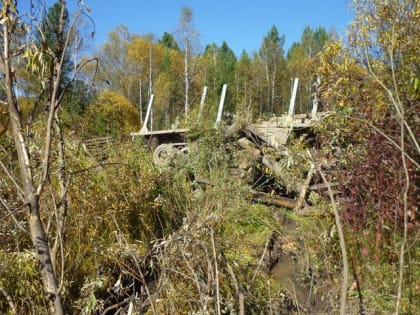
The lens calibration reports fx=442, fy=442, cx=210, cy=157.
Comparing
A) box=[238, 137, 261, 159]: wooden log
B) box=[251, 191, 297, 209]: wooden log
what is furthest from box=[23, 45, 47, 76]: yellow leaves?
box=[238, 137, 261, 159]: wooden log

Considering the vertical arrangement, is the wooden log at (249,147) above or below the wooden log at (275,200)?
above

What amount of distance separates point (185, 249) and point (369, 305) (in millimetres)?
1755

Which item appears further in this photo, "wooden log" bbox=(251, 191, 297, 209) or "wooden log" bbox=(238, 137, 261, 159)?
"wooden log" bbox=(238, 137, 261, 159)

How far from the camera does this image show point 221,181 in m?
6.33

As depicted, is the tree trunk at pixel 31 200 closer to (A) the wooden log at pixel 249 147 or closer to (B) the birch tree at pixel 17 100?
(B) the birch tree at pixel 17 100

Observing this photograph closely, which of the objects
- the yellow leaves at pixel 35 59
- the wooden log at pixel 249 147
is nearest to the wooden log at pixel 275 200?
the wooden log at pixel 249 147

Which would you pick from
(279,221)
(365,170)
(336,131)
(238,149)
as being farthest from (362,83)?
(238,149)

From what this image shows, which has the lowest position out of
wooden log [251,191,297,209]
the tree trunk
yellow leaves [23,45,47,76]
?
wooden log [251,191,297,209]

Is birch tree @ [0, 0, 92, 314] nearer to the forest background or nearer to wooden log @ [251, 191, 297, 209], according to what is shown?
the forest background

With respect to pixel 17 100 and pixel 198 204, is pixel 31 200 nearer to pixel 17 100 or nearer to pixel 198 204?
pixel 17 100

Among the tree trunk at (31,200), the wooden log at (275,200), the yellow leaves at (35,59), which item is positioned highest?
the yellow leaves at (35,59)

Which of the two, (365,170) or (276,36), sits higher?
(276,36)

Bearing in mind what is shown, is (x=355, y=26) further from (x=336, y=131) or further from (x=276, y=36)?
(x=276, y=36)

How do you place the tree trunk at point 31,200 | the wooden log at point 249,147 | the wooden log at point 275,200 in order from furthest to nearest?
the wooden log at point 249,147
the wooden log at point 275,200
the tree trunk at point 31,200
